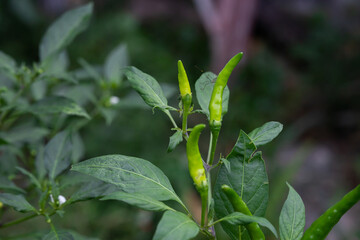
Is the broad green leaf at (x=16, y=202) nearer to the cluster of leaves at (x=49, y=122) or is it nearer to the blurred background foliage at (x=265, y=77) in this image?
the cluster of leaves at (x=49, y=122)

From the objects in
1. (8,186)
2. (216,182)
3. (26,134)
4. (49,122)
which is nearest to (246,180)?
(216,182)

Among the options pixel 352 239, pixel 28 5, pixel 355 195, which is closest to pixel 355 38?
pixel 352 239

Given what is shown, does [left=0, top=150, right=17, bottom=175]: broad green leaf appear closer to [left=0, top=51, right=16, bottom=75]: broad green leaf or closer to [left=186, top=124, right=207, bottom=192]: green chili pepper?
[left=0, top=51, right=16, bottom=75]: broad green leaf

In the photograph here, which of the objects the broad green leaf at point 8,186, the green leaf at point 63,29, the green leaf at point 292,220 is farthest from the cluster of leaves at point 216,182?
the green leaf at point 63,29

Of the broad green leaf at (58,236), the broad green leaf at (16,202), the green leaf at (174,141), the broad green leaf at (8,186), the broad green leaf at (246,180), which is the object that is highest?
the green leaf at (174,141)

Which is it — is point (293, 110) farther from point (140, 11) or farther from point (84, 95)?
point (84, 95)
